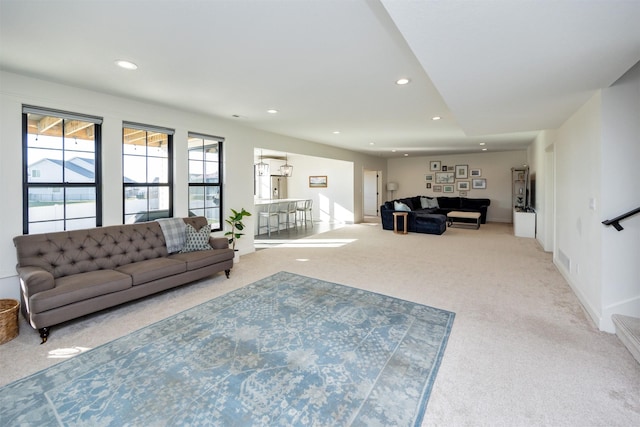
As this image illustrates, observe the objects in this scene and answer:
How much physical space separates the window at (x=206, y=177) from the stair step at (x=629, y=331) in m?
5.29

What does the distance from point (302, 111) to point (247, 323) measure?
323 cm

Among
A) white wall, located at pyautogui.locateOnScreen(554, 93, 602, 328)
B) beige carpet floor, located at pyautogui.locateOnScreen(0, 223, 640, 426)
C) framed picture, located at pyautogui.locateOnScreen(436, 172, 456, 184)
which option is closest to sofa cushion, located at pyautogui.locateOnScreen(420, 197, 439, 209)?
framed picture, located at pyautogui.locateOnScreen(436, 172, 456, 184)

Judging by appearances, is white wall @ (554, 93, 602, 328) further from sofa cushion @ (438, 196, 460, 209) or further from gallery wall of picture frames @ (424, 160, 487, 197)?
gallery wall of picture frames @ (424, 160, 487, 197)

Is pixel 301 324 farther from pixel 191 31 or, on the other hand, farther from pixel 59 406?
pixel 191 31

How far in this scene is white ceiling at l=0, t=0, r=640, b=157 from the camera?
5.47 ft

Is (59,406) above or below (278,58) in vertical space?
below

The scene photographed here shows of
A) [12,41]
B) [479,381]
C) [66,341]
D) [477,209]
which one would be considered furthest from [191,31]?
[477,209]

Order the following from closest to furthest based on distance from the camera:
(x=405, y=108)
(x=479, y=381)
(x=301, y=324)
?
Answer: 1. (x=479, y=381)
2. (x=301, y=324)
3. (x=405, y=108)

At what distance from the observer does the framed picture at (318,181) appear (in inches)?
436

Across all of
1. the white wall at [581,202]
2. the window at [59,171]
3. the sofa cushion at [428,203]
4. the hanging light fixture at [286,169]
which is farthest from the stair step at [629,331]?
the hanging light fixture at [286,169]

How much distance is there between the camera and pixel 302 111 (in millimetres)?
4699

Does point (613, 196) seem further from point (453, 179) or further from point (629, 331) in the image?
point (453, 179)

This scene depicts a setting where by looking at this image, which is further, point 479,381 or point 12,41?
point 12,41

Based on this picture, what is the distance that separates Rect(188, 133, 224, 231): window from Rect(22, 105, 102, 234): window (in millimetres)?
1376
